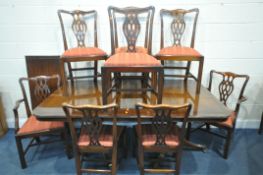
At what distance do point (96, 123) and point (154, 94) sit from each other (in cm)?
74

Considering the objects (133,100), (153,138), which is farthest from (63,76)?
(153,138)

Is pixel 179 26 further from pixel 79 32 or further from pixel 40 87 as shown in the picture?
pixel 40 87

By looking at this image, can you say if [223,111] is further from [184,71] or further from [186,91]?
[184,71]

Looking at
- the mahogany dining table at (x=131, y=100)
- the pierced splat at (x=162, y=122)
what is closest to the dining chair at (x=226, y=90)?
the mahogany dining table at (x=131, y=100)

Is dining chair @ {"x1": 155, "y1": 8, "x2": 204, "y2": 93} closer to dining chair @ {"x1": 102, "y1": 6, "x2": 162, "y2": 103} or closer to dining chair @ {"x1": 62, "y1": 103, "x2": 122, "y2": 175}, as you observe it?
dining chair @ {"x1": 102, "y1": 6, "x2": 162, "y2": 103}

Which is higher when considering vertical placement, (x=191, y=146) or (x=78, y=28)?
(x=78, y=28)

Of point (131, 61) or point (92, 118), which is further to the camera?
point (131, 61)

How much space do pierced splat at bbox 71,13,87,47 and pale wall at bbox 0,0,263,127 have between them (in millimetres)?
128

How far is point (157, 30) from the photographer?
2.45 m

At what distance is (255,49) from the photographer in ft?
8.13

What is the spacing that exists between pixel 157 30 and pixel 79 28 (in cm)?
92

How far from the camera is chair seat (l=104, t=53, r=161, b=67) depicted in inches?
68.9

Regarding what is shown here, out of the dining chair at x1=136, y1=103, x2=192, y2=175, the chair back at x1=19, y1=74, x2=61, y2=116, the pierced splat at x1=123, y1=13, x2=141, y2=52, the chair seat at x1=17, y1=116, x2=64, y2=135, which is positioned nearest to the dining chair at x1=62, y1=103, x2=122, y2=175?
the dining chair at x1=136, y1=103, x2=192, y2=175

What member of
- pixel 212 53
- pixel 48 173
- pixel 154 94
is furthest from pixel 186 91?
pixel 48 173
